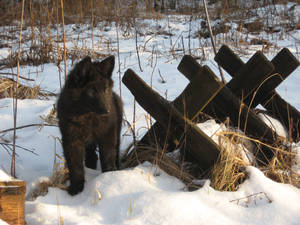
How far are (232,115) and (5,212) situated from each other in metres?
1.86

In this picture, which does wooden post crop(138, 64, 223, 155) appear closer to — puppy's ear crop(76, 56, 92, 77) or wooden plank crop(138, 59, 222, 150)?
wooden plank crop(138, 59, 222, 150)

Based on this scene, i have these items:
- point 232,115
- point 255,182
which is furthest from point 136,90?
point 255,182

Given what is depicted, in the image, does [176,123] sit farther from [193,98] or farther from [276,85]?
[276,85]

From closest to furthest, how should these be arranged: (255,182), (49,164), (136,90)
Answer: (255,182)
(136,90)
(49,164)

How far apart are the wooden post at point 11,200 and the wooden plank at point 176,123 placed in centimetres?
106

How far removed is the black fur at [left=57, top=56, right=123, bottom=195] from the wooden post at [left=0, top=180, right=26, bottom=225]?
53 centimetres

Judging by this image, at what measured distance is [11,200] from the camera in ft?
6.09

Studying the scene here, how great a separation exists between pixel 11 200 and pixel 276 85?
2295 millimetres

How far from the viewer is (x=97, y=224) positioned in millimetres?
1944

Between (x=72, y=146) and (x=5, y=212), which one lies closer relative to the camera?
(x=5, y=212)

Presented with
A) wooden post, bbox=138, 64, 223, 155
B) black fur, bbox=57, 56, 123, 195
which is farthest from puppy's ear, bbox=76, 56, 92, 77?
wooden post, bbox=138, 64, 223, 155

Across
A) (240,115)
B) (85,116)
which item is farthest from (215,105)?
(85,116)

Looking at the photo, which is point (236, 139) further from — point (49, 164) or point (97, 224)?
point (49, 164)

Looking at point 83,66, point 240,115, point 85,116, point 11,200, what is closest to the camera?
point 11,200
